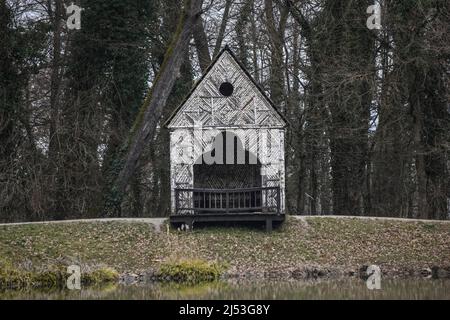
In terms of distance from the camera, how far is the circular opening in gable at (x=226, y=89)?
27.9 m

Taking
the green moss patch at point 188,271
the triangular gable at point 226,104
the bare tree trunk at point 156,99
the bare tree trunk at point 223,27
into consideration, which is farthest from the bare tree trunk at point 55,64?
the green moss patch at point 188,271

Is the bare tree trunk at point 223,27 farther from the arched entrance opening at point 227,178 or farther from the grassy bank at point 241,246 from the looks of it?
the grassy bank at point 241,246

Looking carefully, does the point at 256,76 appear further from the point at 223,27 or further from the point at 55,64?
the point at 55,64

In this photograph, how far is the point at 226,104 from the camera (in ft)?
90.9

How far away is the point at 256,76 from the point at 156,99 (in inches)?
307

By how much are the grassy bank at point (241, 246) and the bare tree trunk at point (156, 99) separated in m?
3.42

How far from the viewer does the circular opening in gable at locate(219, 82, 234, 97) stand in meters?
27.9

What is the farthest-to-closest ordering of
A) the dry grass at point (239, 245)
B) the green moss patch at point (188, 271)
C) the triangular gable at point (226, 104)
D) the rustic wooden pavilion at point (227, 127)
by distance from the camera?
1. the triangular gable at point (226, 104)
2. the rustic wooden pavilion at point (227, 127)
3. the dry grass at point (239, 245)
4. the green moss patch at point (188, 271)

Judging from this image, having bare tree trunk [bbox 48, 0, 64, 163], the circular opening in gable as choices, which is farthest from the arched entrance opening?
bare tree trunk [bbox 48, 0, 64, 163]

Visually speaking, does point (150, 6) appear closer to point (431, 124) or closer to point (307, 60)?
point (307, 60)

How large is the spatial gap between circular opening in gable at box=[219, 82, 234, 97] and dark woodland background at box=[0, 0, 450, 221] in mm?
2867

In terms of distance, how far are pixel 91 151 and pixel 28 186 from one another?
115 inches

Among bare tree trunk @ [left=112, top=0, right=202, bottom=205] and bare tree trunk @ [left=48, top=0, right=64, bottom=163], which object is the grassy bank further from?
A: bare tree trunk @ [left=48, top=0, right=64, bottom=163]

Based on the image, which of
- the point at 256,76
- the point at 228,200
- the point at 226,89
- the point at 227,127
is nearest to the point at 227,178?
the point at 227,127
